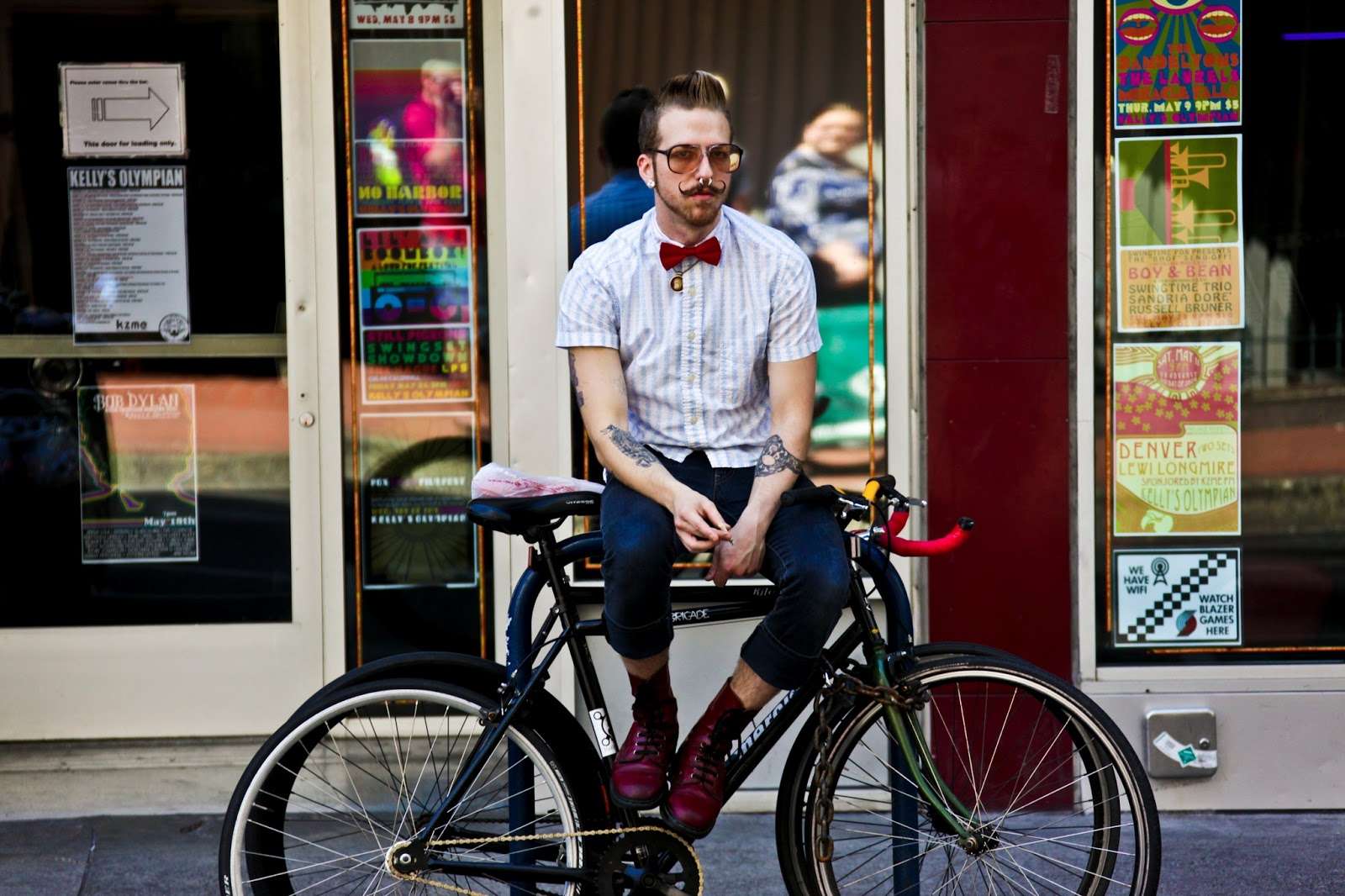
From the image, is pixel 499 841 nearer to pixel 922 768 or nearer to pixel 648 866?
pixel 648 866

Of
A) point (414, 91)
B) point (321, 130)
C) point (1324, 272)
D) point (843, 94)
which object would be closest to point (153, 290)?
point (321, 130)

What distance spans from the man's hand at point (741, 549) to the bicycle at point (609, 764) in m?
0.08

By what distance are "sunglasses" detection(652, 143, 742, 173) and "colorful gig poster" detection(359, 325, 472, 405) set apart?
1.92m

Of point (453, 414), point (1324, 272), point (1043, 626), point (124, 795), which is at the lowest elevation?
point (124, 795)

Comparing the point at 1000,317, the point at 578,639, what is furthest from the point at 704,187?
the point at 1000,317

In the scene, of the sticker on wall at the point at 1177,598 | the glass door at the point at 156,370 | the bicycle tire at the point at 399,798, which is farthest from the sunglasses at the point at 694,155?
the sticker on wall at the point at 1177,598

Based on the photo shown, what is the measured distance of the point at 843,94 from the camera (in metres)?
4.91

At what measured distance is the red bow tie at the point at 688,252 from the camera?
11.4 ft

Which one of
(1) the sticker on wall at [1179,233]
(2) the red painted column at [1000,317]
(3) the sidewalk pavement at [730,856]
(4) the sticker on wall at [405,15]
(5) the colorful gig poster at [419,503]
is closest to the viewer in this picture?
(3) the sidewalk pavement at [730,856]

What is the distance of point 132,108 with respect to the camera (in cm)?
518

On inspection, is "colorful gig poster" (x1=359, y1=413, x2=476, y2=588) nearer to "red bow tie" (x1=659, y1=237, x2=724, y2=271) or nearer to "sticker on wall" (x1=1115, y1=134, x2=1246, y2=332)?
"red bow tie" (x1=659, y1=237, x2=724, y2=271)

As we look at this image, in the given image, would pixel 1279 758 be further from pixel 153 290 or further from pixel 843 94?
pixel 153 290

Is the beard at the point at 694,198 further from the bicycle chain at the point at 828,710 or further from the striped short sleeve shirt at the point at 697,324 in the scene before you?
the bicycle chain at the point at 828,710

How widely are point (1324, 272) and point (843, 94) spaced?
1.66m
